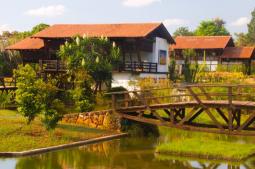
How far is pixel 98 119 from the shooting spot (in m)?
29.6

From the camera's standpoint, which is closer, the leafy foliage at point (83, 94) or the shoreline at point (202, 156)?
the shoreline at point (202, 156)

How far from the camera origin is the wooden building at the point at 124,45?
137 ft

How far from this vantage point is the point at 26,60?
49281mm

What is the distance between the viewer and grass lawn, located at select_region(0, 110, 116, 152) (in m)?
22.8

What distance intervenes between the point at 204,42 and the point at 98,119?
128 feet

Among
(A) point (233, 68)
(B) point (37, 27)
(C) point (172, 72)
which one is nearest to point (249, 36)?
(A) point (233, 68)

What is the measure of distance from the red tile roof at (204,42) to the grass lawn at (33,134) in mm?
38296

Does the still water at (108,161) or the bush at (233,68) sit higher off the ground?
the bush at (233,68)

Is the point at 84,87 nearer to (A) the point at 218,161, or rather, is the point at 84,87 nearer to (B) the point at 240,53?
(A) the point at 218,161

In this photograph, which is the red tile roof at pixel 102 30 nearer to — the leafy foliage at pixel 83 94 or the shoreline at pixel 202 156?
the leafy foliage at pixel 83 94

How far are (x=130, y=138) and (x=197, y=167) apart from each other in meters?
8.17

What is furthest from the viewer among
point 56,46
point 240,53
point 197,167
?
point 240,53

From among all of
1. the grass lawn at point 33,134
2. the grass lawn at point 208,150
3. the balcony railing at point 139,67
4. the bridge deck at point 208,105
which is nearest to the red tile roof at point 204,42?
the balcony railing at point 139,67

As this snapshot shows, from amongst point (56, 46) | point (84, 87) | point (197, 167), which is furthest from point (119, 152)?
point (56, 46)
